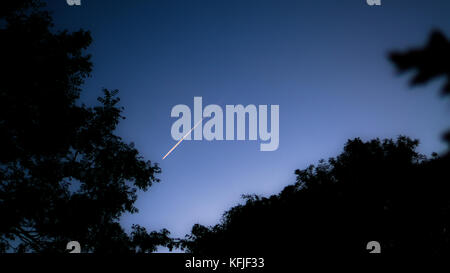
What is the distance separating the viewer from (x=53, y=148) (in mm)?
11773

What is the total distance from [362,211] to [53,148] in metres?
31.7

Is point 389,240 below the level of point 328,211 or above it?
below

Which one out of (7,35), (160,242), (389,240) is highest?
(7,35)

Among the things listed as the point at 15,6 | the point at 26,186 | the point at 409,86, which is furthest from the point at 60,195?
the point at 409,86

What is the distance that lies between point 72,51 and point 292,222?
2900cm

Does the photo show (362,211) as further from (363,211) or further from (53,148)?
(53,148)

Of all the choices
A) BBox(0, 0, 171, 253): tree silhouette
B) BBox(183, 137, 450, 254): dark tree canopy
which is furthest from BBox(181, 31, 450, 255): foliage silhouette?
BBox(0, 0, 171, 253): tree silhouette

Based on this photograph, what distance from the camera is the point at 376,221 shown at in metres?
30.7

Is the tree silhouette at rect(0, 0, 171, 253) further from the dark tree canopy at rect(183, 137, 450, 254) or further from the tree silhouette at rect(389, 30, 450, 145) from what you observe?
the dark tree canopy at rect(183, 137, 450, 254)

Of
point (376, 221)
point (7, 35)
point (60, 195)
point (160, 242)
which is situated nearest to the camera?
point (7, 35)

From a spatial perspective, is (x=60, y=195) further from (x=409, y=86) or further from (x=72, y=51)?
(x=409, y=86)

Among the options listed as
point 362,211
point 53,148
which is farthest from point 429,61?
point 362,211

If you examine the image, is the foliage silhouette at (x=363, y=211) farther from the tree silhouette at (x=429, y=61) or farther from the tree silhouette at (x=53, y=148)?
the tree silhouette at (x=429, y=61)
